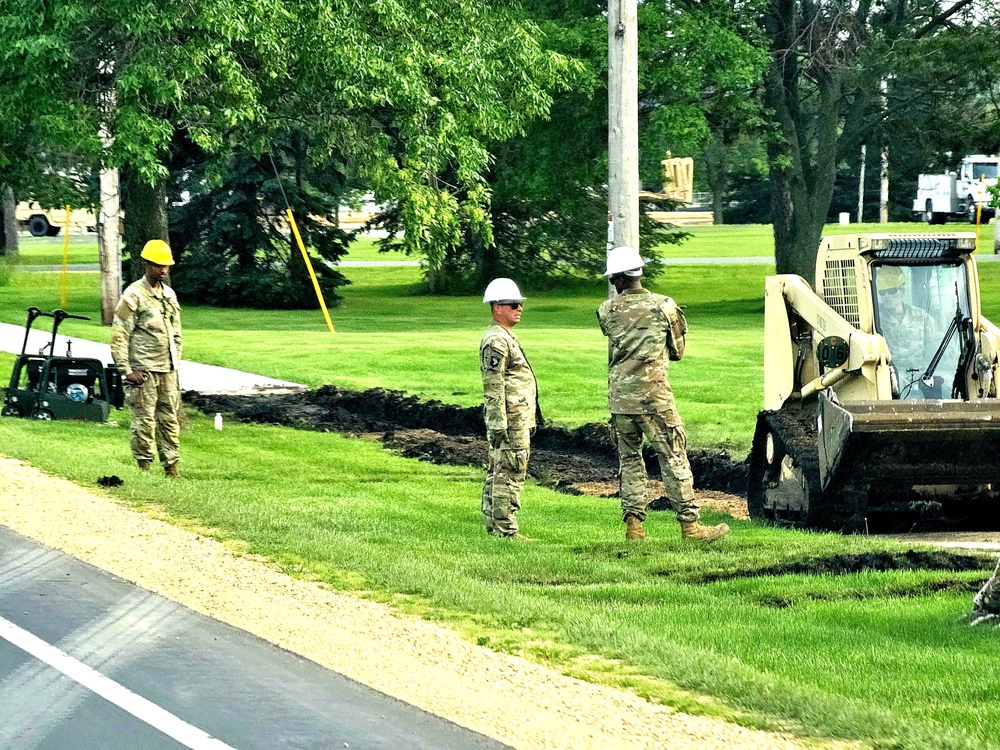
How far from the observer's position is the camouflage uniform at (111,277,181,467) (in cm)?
1429

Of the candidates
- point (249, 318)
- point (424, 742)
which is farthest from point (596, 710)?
point (249, 318)

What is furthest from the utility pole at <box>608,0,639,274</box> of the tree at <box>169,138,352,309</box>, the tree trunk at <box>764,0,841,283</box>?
the tree at <box>169,138,352,309</box>

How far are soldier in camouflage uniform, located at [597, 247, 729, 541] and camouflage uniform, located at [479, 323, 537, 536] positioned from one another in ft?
2.11

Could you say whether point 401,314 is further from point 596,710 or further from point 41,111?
point 596,710

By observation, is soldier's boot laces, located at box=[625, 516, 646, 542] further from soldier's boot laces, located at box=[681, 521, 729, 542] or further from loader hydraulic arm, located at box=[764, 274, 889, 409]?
loader hydraulic arm, located at box=[764, 274, 889, 409]

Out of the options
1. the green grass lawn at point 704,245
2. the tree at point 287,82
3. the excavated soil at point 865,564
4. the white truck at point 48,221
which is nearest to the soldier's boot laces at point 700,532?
the excavated soil at point 865,564

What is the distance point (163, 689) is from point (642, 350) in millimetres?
5249

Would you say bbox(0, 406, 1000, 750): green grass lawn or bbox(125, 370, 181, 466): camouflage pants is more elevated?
bbox(125, 370, 181, 466): camouflage pants

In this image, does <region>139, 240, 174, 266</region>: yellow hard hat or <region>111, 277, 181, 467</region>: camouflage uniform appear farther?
<region>111, 277, 181, 467</region>: camouflage uniform


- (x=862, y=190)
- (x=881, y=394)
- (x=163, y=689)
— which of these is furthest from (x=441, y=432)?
(x=862, y=190)

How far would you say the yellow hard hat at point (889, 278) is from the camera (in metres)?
13.5

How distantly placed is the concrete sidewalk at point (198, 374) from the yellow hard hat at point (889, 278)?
11688 mm

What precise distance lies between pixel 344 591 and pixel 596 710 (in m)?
3.06

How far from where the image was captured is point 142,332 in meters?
14.3
